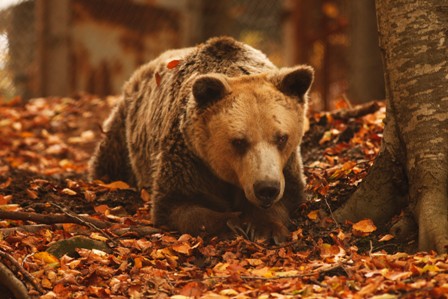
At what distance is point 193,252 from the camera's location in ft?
16.0

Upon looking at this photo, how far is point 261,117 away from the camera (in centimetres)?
510

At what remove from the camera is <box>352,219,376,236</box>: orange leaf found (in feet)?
16.2

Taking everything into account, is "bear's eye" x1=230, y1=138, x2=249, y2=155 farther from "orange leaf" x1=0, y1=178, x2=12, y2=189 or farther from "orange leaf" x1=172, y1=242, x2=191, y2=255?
"orange leaf" x1=0, y1=178, x2=12, y2=189

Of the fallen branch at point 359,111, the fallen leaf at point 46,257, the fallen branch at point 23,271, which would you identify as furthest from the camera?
the fallen branch at point 359,111

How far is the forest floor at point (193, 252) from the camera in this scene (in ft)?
13.1

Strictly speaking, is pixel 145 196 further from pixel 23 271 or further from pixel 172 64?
pixel 23 271

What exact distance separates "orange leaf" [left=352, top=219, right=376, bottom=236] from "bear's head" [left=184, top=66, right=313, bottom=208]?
60 centimetres

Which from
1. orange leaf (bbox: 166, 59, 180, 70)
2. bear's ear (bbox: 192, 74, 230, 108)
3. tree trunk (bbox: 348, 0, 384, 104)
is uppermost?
tree trunk (bbox: 348, 0, 384, 104)

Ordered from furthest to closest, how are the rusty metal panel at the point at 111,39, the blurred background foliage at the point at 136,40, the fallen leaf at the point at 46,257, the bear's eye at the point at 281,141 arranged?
1. the rusty metal panel at the point at 111,39
2. the blurred background foliage at the point at 136,40
3. the bear's eye at the point at 281,141
4. the fallen leaf at the point at 46,257

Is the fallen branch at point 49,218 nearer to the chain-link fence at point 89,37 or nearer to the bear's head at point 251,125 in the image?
the bear's head at point 251,125

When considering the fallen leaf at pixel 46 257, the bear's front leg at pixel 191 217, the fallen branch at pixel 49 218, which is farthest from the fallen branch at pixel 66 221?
the fallen leaf at pixel 46 257

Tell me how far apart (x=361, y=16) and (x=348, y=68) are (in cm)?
100

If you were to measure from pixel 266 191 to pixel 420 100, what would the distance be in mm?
1238

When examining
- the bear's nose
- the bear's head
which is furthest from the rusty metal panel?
the bear's nose
